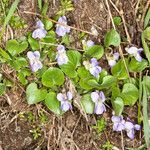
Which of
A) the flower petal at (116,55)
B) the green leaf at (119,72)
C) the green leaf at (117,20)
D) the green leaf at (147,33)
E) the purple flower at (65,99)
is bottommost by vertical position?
the purple flower at (65,99)

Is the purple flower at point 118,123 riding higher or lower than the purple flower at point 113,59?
lower

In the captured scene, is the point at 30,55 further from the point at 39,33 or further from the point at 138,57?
the point at 138,57

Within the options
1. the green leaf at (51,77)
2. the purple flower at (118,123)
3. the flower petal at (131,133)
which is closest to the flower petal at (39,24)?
the green leaf at (51,77)

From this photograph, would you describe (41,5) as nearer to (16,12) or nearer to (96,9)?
(16,12)

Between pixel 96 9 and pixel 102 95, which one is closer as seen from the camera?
pixel 102 95

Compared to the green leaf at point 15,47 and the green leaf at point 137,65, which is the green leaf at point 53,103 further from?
Result: the green leaf at point 137,65

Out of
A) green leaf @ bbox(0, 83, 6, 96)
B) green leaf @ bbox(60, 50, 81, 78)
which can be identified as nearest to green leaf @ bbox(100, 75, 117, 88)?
green leaf @ bbox(60, 50, 81, 78)

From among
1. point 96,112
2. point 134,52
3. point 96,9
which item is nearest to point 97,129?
point 96,112

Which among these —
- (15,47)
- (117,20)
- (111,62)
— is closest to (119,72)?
(111,62)

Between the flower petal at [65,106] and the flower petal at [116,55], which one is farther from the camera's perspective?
the flower petal at [116,55]
